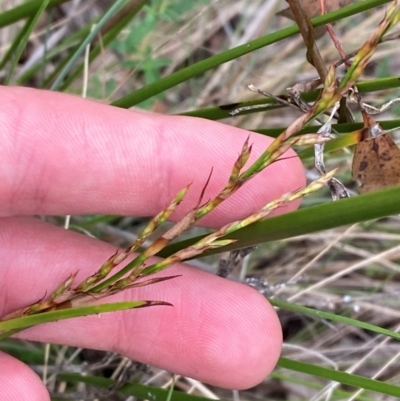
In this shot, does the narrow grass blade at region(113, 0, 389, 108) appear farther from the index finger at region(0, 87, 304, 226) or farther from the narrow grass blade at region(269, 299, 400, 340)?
the narrow grass blade at region(269, 299, 400, 340)

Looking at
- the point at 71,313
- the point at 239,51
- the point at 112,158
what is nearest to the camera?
the point at 71,313

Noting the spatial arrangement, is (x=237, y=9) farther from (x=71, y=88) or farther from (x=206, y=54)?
(x=71, y=88)

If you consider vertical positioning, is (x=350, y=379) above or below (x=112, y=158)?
below

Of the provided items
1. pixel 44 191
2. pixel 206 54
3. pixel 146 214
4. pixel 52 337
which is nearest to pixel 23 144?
pixel 44 191

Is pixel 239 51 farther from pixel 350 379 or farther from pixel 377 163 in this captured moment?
pixel 350 379

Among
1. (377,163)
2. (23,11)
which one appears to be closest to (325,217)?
(377,163)

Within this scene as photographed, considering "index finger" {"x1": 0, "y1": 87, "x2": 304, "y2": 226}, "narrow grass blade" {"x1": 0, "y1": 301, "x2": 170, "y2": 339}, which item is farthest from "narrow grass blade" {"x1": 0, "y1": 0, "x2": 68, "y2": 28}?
"narrow grass blade" {"x1": 0, "y1": 301, "x2": 170, "y2": 339}

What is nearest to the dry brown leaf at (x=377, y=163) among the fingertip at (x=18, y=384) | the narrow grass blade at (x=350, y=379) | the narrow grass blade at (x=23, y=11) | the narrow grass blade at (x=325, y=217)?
the narrow grass blade at (x=325, y=217)
